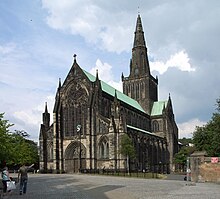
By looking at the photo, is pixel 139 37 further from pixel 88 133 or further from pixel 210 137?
pixel 210 137

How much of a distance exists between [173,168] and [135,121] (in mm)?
16989

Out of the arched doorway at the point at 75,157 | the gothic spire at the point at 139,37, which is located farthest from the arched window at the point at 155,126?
the arched doorway at the point at 75,157

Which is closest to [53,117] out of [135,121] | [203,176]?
[135,121]

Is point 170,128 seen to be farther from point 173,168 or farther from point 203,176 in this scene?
point 203,176

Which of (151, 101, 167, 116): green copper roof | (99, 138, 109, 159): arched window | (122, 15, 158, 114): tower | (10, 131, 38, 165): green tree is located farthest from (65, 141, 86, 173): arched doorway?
(151, 101, 167, 116): green copper roof

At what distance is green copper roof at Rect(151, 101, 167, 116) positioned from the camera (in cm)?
10688

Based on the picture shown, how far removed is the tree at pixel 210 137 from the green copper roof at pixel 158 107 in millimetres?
49329

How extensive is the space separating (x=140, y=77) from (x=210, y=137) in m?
57.6

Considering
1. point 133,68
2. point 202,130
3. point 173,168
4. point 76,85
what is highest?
point 133,68

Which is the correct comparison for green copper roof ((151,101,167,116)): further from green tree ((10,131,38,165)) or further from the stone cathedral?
green tree ((10,131,38,165))

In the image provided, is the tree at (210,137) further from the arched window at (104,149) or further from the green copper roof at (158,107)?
the green copper roof at (158,107)

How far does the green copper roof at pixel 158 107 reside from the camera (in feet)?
351

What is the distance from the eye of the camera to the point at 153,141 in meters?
91.9

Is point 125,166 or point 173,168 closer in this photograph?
point 125,166
